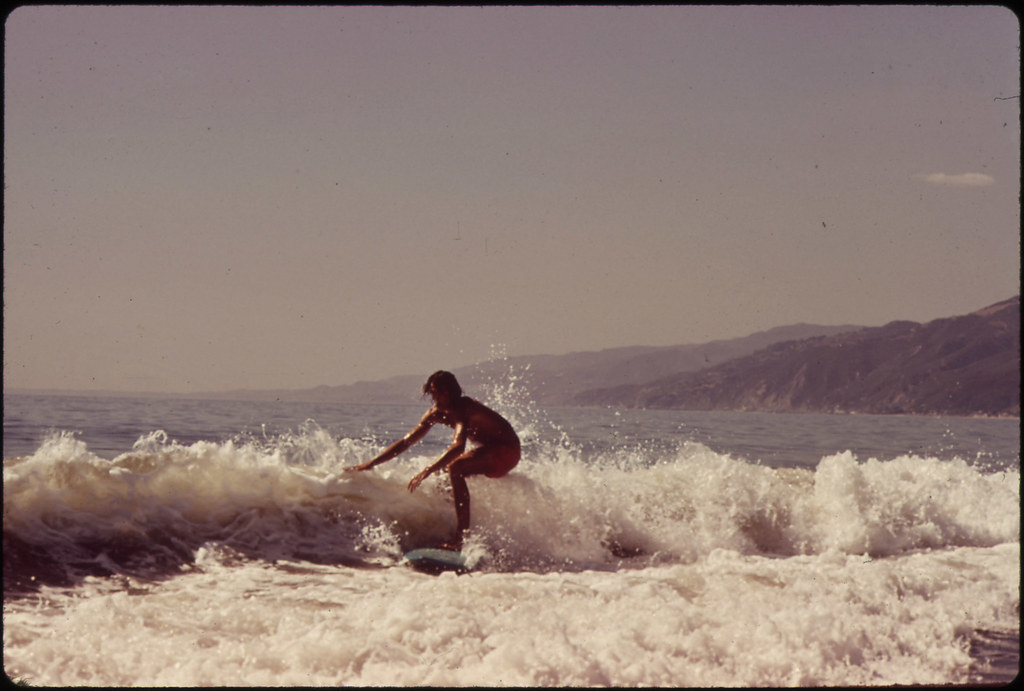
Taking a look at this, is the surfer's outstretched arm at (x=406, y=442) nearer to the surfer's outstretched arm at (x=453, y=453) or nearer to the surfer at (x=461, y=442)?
the surfer at (x=461, y=442)

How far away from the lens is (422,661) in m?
4.77

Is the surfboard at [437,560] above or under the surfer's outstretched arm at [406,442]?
under

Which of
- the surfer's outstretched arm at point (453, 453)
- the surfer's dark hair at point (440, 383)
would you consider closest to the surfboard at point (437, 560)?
the surfer's outstretched arm at point (453, 453)

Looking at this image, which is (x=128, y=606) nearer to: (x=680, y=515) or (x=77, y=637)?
(x=77, y=637)

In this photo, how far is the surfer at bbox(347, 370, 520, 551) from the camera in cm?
820

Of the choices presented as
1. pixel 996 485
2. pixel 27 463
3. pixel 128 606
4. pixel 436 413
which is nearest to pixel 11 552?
pixel 27 463

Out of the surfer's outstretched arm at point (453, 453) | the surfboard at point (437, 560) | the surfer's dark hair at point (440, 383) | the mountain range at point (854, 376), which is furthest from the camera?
the mountain range at point (854, 376)

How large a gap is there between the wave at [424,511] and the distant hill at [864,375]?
135290 millimetres

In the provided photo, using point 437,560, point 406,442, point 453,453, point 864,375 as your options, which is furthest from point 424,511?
point 864,375

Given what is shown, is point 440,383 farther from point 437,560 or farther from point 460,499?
point 437,560

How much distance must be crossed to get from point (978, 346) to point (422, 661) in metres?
175

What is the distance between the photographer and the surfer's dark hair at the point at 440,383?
27.2 feet

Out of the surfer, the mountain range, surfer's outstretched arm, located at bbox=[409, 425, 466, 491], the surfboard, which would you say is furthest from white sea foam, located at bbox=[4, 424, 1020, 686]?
the mountain range

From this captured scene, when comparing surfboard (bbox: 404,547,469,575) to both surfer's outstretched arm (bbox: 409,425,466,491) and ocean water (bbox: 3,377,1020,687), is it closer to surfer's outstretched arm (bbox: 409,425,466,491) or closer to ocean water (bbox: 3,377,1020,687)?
ocean water (bbox: 3,377,1020,687)
